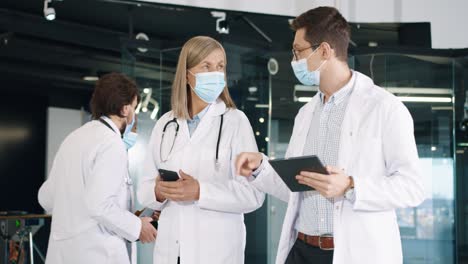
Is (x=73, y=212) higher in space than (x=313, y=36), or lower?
lower

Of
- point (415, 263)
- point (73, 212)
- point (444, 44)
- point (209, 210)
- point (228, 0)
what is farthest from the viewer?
point (415, 263)

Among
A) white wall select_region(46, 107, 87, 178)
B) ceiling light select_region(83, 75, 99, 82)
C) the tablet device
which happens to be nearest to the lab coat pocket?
the tablet device

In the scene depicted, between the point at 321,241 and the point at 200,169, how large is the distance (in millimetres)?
748

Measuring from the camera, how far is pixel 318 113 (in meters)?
2.88

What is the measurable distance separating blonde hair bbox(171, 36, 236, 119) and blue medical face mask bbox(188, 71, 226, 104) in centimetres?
6

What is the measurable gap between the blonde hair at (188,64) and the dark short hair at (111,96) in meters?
Result: 0.53

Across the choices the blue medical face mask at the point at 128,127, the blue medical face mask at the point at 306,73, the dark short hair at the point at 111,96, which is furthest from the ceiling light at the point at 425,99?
the blue medical face mask at the point at 306,73

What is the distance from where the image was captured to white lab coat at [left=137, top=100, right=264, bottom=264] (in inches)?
119

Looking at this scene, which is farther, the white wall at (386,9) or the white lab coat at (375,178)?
the white wall at (386,9)

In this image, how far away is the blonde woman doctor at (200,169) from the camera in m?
3.03

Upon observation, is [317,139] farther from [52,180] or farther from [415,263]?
[415,263]

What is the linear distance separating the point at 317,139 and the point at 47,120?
1160 centimetres

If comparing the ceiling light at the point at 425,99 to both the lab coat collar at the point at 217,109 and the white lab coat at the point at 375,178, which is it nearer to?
the lab coat collar at the point at 217,109

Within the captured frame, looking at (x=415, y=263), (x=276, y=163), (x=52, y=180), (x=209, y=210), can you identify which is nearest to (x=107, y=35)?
(x=415, y=263)
